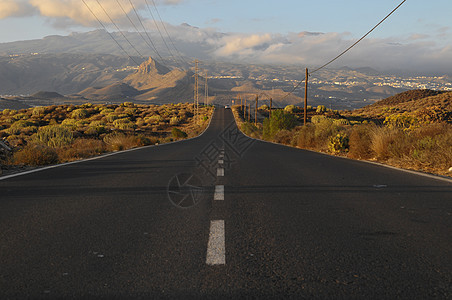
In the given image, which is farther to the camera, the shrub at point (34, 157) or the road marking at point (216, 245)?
the shrub at point (34, 157)

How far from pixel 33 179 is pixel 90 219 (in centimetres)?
385

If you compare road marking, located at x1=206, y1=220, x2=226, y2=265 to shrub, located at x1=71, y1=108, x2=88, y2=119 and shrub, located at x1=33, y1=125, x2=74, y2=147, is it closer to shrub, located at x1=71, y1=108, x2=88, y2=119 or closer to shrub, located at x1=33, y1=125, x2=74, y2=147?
shrub, located at x1=33, y1=125, x2=74, y2=147


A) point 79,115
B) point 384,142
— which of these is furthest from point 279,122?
point 79,115

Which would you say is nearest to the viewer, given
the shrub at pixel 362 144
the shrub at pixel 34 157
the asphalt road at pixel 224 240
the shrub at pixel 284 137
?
the asphalt road at pixel 224 240

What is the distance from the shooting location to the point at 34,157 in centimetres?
1119

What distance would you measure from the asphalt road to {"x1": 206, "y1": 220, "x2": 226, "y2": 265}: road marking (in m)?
0.02

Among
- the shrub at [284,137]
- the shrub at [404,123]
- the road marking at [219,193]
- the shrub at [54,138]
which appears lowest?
the shrub at [284,137]

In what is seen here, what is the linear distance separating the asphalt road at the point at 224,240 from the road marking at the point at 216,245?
0.02 m

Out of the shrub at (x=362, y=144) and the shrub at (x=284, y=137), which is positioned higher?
the shrub at (x=362, y=144)

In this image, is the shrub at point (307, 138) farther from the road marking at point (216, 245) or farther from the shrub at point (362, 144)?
the road marking at point (216, 245)

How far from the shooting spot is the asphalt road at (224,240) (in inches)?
121

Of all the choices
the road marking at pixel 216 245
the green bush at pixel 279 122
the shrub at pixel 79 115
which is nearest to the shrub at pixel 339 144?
the road marking at pixel 216 245

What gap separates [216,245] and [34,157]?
29.8 feet

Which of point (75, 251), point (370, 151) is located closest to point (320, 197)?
point (75, 251)
